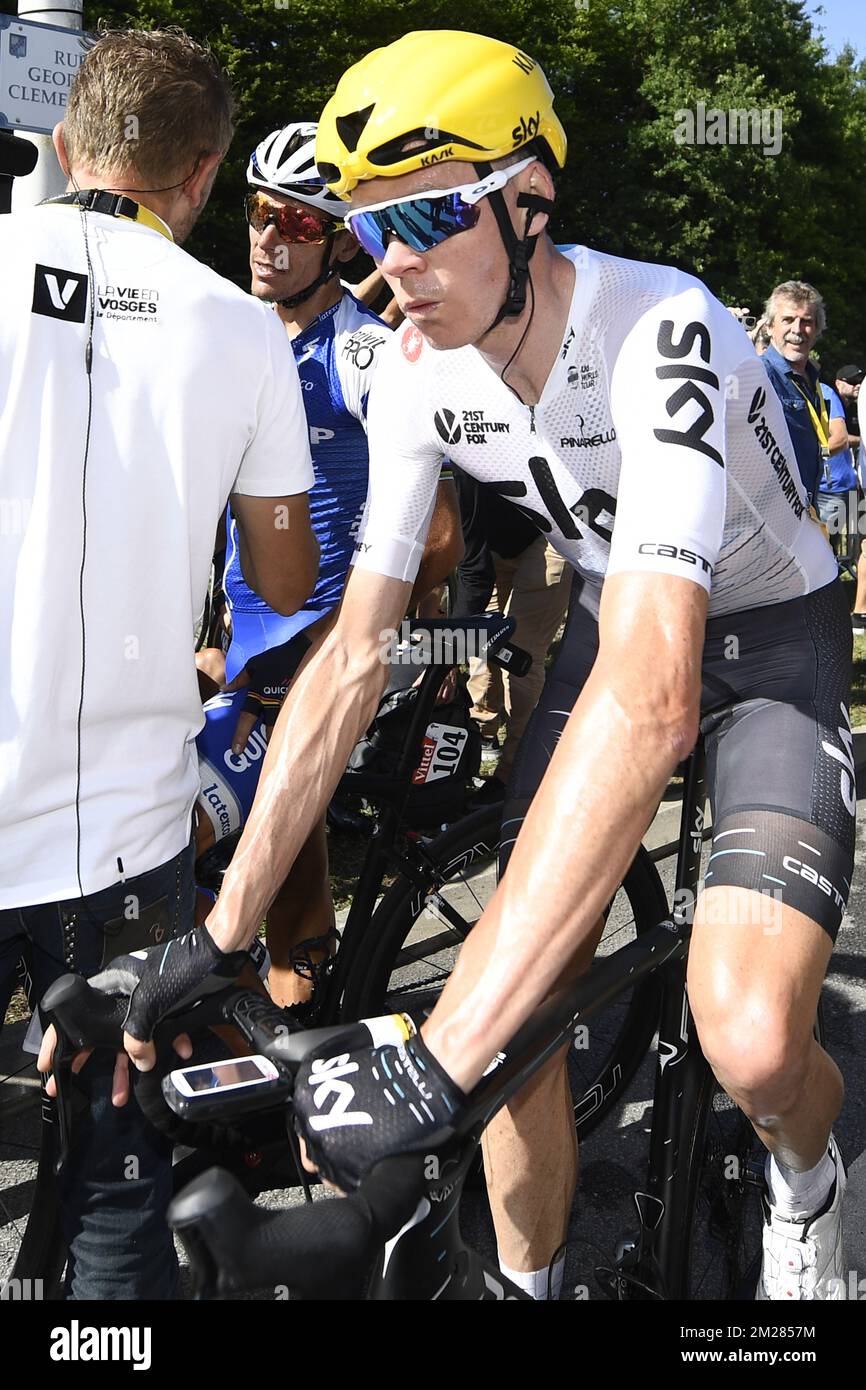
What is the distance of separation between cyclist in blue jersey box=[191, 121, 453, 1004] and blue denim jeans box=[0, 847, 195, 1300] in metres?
1.17

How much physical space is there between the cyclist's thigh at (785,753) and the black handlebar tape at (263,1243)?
1.09m

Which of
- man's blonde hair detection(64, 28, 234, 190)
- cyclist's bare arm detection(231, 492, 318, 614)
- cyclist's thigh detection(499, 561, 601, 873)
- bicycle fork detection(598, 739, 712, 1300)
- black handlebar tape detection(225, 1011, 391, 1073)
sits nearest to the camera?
black handlebar tape detection(225, 1011, 391, 1073)

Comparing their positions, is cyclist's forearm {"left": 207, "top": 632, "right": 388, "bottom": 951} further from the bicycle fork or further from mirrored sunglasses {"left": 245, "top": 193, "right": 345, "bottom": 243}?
mirrored sunglasses {"left": 245, "top": 193, "right": 345, "bottom": 243}

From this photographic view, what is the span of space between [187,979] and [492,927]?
18.0 inches

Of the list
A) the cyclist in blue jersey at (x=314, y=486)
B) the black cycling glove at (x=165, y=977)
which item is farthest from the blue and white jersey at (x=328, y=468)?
the black cycling glove at (x=165, y=977)

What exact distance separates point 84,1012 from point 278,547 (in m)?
1.02

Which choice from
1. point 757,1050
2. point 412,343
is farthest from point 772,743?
point 412,343

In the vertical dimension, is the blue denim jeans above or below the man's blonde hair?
below

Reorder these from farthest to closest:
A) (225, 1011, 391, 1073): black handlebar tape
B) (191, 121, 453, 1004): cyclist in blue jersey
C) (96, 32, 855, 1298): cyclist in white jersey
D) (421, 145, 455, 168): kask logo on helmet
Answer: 1. (191, 121, 453, 1004): cyclist in blue jersey
2. (421, 145, 455, 168): kask logo on helmet
3. (96, 32, 855, 1298): cyclist in white jersey
4. (225, 1011, 391, 1073): black handlebar tape

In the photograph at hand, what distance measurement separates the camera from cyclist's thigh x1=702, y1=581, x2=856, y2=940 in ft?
6.86

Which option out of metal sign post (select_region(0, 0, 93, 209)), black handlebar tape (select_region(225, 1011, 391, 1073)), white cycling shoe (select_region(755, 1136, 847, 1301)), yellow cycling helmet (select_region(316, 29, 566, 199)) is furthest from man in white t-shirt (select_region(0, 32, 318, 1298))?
metal sign post (select_region(0, 0, 93, 209))

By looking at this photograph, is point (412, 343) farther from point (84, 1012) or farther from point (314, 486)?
→ point (84, 1012)

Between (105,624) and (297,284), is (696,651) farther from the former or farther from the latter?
(297,284)
